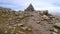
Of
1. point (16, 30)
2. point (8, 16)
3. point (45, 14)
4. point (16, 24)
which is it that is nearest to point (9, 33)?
point (16, 30)

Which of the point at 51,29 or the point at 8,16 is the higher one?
the point at 8,16

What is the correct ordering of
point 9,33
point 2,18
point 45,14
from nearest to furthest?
point 9,33 < point 2,18 < point 45,14

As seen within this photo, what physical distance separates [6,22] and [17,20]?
1457mm

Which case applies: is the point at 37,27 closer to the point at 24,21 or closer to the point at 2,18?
the point at 24,21

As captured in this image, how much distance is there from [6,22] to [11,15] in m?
2.49

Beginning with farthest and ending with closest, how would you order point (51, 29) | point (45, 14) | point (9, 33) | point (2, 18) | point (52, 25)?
1. point (45, 14)
2. point (2, 18)
3. point (52, 25)
4. point (51, 29)
5. point (9, 33)

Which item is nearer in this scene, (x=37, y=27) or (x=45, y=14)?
(x=37, y=27)

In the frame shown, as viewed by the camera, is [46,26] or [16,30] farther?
[46,26]

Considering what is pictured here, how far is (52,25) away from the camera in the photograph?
17047 mm

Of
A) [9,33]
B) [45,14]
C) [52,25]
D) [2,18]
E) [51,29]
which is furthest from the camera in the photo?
[45,14]

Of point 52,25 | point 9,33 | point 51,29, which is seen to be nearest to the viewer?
point 9,33

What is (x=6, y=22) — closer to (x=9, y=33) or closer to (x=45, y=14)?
(x=9, y=33)

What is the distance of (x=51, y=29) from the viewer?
15.9m

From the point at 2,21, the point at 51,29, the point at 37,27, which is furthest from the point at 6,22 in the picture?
the point at 51,29
